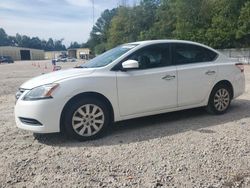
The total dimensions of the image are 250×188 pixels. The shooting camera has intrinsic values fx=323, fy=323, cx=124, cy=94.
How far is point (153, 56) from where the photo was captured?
620cm

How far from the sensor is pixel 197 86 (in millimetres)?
6523

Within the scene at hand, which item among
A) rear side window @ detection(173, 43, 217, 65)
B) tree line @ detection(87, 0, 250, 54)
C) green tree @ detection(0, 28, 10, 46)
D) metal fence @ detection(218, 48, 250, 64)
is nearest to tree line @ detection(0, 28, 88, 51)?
green tree @ detection(0, 28, 10, 46)

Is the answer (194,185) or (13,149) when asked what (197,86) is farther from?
(13,149)

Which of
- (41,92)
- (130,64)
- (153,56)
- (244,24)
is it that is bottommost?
(41,92)

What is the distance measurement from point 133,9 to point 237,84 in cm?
6417

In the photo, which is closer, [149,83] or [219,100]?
[149,83]

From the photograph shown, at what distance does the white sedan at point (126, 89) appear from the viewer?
17.1ft

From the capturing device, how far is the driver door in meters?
5.71

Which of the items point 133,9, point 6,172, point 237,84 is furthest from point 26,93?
point 133,9

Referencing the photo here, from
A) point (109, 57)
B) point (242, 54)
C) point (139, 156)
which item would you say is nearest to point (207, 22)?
point (242, 54)

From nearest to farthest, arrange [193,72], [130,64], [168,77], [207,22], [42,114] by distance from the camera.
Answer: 1. [42,114]
2. [130,64]
3. [168,77]
4. [193,72]
5. [207,22]

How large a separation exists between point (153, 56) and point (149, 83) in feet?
2.03

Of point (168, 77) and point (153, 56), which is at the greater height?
point (153, 56)

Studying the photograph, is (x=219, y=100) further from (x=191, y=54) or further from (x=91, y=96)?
(x=91, y=96)
